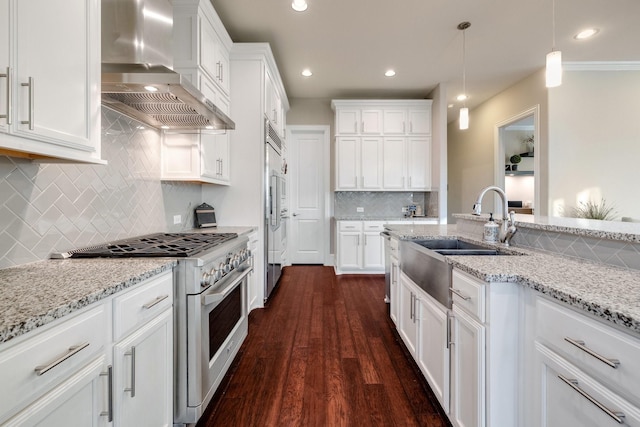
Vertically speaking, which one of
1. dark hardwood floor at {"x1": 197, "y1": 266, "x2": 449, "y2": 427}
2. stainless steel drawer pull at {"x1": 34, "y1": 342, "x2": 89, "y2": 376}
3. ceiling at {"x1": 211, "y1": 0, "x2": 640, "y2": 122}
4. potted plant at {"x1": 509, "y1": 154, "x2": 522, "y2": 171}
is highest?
ceiling at {"x1": 211, "y1": 0, "x2": 640, "y2": 122}

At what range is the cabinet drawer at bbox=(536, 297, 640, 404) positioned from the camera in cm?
69

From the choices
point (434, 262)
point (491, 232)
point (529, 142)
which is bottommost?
point (434, 262)

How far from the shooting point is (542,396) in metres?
0.96

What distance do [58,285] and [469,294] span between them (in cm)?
156

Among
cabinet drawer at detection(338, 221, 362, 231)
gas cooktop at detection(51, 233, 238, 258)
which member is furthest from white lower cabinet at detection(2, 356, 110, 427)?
cabinet drawer at detection(338, 221, 362, 231)

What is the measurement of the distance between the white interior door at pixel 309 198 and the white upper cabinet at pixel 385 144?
21.1 inches

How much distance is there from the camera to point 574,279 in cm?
101

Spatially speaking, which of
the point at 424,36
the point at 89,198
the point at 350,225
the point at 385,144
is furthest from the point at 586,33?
the point at 89,198

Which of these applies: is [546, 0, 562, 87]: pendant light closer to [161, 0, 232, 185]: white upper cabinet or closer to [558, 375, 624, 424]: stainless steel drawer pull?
[558, 375, 624, 424]: stainless steel drawer pull

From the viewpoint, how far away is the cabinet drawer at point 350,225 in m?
4.40

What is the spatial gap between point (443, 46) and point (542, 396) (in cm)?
361

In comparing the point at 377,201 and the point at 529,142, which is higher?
the point at 529,142

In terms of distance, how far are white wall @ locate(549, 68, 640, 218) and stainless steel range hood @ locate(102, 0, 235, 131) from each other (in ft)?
14.5

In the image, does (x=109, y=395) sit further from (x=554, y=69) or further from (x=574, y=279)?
(x=554, y=69)
